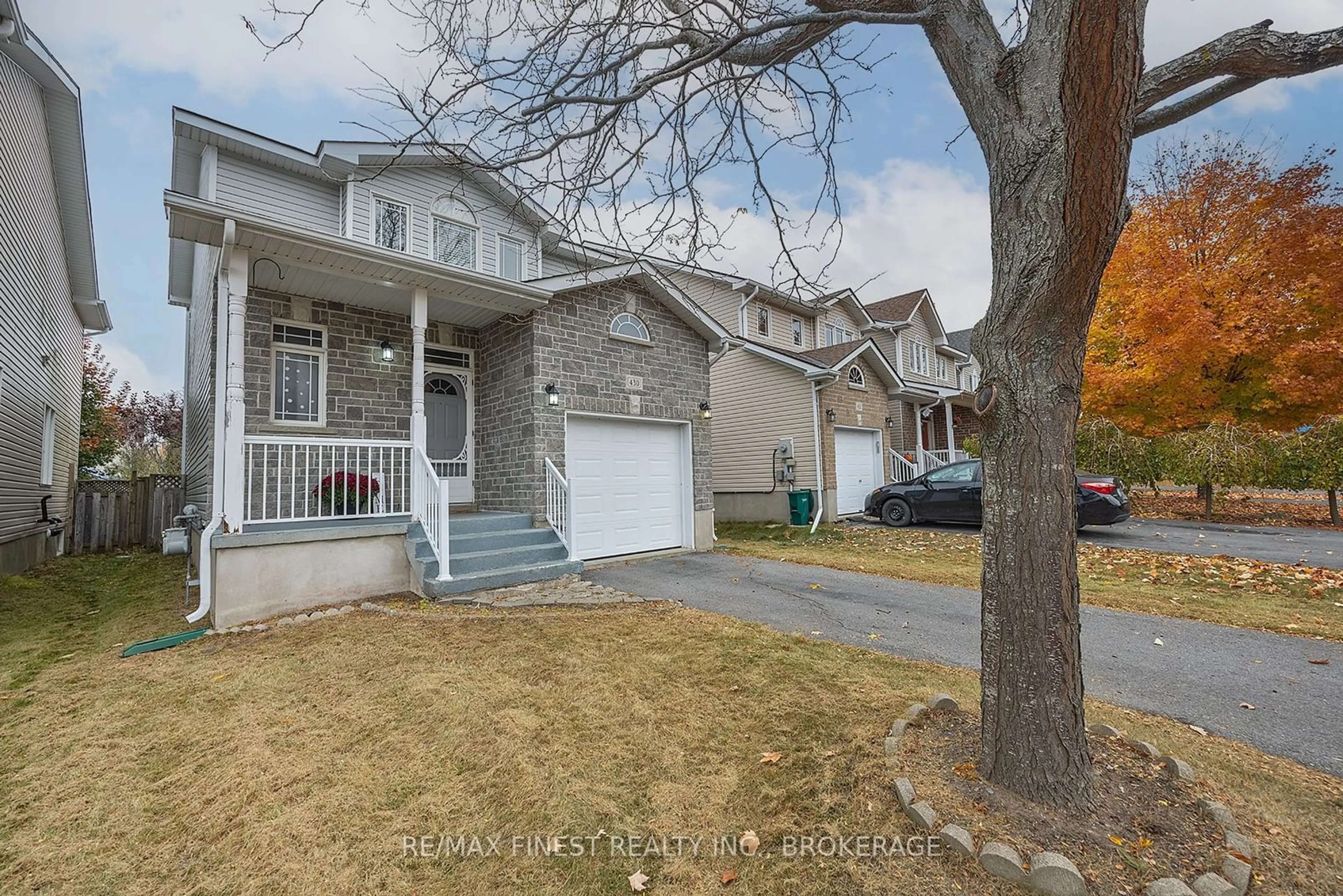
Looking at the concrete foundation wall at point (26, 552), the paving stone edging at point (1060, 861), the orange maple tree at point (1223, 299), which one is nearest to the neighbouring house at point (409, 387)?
the concrete foundation wall at point (26, 552)

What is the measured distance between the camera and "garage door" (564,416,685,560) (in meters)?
8.27

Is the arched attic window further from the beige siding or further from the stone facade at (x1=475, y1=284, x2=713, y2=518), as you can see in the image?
the beige siding

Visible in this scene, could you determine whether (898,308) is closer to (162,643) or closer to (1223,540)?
(1223,540)

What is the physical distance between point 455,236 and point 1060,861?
36.9 feet

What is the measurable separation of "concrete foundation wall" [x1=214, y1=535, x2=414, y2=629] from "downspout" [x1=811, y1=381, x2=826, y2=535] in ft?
28.5

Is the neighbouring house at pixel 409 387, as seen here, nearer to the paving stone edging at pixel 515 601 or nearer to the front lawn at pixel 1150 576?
the paving stone edging at pixel 515 601

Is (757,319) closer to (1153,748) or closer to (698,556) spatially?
(698,556)

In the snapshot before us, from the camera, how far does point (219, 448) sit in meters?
5.61

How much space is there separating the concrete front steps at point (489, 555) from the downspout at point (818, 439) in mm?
6865

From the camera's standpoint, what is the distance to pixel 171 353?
19.2m

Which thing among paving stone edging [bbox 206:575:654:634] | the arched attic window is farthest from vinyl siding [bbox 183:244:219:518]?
the arched attic window

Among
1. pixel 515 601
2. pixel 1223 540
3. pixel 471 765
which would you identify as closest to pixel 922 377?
pixel 1223 540

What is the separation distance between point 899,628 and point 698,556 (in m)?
4.37

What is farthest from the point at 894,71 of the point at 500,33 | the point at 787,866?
the point at 787,866
